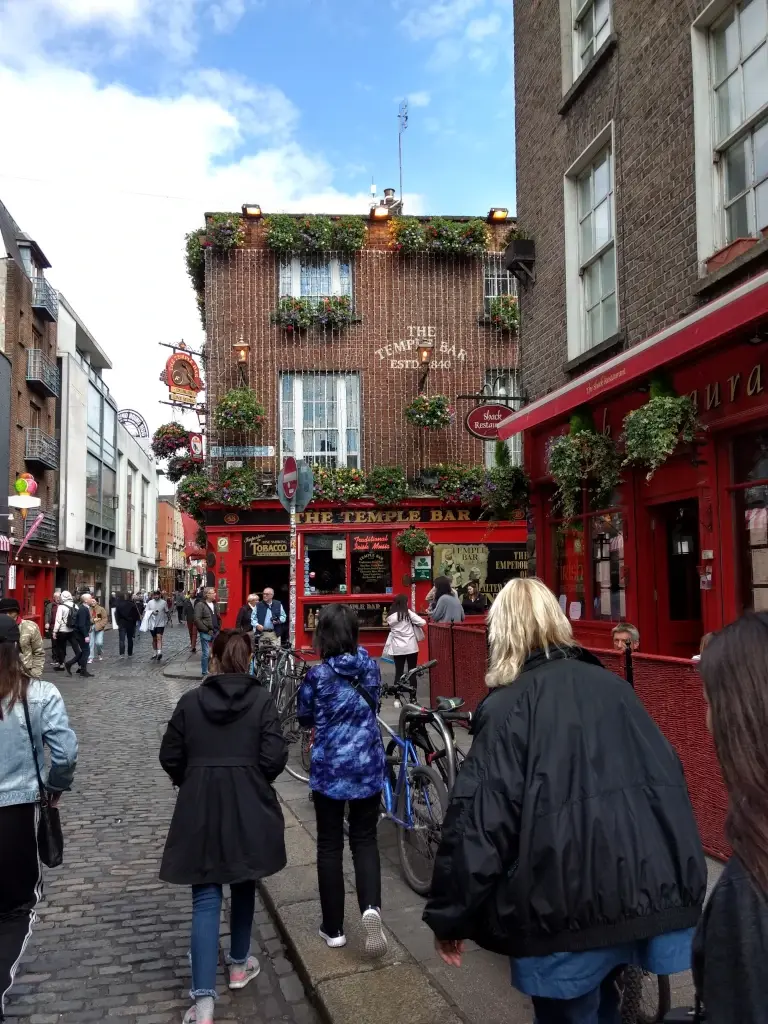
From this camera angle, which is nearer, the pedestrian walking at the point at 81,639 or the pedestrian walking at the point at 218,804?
the pedestrian walking at the point at 218,804

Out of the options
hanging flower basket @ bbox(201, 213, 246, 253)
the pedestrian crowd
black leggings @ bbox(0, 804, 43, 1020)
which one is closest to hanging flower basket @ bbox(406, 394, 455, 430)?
hanging flower basket @ bbox(201, 213, 246, 253)

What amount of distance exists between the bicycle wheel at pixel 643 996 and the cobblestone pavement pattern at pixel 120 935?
1.39m

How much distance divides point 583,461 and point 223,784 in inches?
241

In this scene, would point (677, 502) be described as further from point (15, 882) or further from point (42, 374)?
point (42, 374)

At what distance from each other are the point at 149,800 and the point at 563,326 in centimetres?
732

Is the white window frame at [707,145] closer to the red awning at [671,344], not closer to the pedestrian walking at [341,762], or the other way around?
the red awning at [671,344]

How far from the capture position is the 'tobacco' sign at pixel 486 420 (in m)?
12.1

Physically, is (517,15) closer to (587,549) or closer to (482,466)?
(587,549)

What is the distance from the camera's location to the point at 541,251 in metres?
11.0

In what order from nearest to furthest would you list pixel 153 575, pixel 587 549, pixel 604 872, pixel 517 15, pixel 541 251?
pixel 604 872, pixel 587 549, pixel 541 251, pixel 517 15, pixel 153 575

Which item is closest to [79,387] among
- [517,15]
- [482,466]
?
[482,466]

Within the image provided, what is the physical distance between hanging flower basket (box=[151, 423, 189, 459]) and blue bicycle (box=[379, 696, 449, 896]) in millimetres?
14676

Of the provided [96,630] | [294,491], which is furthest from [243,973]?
[96,630]

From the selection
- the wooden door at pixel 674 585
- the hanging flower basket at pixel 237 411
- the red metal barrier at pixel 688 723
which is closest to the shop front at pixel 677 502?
the wooden door at pixel 674 585
